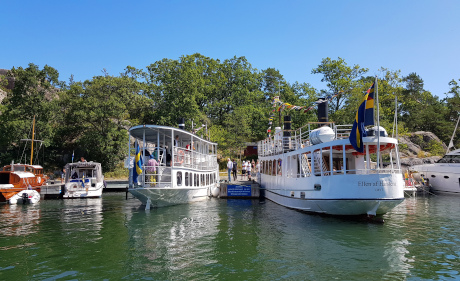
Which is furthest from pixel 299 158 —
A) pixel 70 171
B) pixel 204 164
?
pixel 70 171

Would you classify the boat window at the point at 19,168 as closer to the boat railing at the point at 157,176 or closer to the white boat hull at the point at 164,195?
the white boat hull at the point at 164,195

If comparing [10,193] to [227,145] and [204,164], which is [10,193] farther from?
[227,145]

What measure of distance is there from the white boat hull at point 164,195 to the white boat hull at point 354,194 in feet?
28.4

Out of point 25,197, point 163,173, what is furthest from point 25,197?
point 163,173

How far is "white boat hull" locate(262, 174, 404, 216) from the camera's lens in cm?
1591

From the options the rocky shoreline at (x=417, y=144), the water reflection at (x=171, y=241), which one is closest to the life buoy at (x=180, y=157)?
the water reflection at (x=171, y=241)

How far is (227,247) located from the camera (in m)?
12.3

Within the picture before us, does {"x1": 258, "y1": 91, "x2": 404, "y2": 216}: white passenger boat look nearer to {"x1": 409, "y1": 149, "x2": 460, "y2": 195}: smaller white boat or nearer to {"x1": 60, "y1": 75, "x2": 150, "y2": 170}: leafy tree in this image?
{"x1": 409, "y1": 149, "x2": 460, "y2": 195}: smaller white boat

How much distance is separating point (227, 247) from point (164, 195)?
10233 millimetres

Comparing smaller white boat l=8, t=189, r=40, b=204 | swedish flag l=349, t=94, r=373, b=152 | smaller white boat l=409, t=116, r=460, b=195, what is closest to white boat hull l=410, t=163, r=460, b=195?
smaller white boat l=409, t=116, r=460, b=195

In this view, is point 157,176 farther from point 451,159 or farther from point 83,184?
point 451,159

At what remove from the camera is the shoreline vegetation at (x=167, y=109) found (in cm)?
4606

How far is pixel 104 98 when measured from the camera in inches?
1928

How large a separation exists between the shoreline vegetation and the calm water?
28386mm
